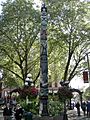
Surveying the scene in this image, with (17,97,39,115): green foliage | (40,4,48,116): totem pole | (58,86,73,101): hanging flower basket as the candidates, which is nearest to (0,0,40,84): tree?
(17,97,39,115): green foliage

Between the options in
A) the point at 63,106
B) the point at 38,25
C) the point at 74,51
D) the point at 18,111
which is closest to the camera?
the point at 18,111

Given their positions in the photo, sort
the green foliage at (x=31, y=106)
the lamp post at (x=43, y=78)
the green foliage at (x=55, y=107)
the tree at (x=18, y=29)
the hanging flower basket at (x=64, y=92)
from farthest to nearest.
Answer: the tree at (x=18, y=29)
the green foliage at (x=31, y=106)
the green foliage at (x=55, y=107)
the hanging flower basket at (x=64, y=92)
the lamp post at (x=43, y=78)

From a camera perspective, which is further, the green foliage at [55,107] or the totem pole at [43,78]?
the green foliage at [55,107]

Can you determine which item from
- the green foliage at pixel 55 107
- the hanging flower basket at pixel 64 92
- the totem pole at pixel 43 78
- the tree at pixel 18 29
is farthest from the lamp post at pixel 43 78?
the tree at pixel 18 29

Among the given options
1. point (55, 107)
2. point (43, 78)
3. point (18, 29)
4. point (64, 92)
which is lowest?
point (55, 107)

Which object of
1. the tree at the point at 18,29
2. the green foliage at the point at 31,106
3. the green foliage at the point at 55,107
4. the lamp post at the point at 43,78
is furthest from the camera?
the tree at the point at 18,29

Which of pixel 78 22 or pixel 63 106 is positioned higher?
pixel 78 22

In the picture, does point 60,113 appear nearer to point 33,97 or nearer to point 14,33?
point 33,97

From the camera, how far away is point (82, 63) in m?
48.7

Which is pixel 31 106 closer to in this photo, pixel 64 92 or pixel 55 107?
pixel 55 107

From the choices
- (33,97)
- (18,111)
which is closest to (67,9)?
(33,97)

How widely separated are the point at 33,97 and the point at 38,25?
480 inches

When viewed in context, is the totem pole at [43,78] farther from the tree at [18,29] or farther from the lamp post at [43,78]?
the tree at [18,29]

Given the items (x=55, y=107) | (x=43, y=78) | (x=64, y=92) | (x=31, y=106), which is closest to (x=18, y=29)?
Result: (x=55, y=107)
